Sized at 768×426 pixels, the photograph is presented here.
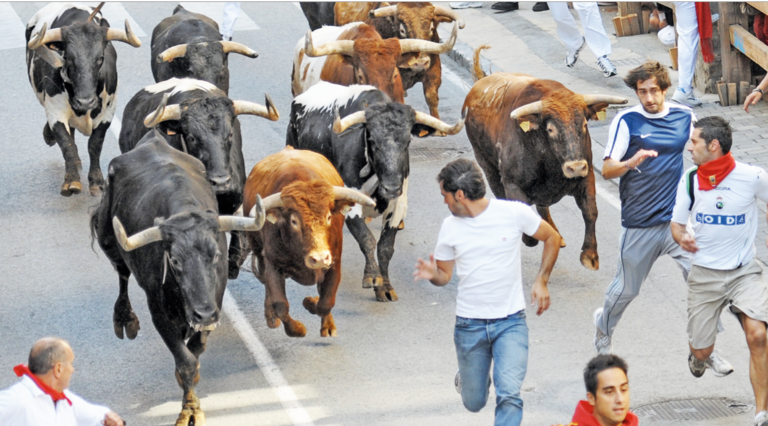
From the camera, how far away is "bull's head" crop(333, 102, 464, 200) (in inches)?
399

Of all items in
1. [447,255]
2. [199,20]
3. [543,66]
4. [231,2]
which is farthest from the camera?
[231,2]

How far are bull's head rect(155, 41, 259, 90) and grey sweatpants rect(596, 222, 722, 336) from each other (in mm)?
5948

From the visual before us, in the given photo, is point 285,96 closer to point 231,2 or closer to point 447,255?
point 231,2

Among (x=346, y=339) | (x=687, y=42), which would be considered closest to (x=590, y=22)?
(x=687, y=42)

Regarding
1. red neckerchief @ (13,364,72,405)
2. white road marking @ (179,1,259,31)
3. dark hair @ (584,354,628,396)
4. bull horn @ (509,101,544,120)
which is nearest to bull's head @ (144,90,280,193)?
bull horn @ (509,101,544,120)

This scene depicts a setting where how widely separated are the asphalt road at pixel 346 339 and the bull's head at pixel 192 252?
3.23 ft

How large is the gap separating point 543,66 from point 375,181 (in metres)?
6.70

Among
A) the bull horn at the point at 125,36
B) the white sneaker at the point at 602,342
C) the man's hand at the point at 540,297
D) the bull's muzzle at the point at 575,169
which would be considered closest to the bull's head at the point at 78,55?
the bull horn at the point at 125,36

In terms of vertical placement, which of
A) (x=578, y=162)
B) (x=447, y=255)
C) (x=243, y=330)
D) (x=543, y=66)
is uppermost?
(x=447, y=255)

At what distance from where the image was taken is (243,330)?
10.1 metres

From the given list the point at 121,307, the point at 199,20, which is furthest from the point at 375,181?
the point at 199,20

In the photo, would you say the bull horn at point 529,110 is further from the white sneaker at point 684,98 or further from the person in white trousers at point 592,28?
the person in white trousers at point 592,28

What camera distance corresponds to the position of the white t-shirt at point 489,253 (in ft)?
23.1

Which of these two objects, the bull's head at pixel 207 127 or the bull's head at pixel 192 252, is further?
the bull's head at pixel 207 127
